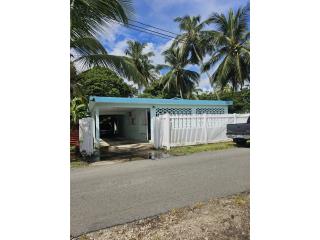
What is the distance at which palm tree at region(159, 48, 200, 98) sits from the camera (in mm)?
28956

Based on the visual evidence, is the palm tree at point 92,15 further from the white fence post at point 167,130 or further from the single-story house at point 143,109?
the single-story house at point 143,109

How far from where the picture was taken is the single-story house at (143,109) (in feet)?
46.6

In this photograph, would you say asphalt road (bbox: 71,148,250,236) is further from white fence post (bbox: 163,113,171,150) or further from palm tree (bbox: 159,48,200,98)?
palm tree (bbox: 159,48,200,98)

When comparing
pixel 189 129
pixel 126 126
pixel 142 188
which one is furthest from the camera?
pixel 126 126

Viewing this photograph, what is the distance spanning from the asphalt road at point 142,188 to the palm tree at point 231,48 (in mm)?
15642

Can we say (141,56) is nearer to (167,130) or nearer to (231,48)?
(231,48)

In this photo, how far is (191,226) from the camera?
3238mm

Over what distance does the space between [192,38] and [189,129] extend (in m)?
14.9

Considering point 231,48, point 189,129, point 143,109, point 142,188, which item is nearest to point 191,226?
point 142,188

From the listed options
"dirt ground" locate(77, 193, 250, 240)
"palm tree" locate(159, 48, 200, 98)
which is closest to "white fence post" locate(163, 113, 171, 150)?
"dirt ground" locate(77, 193, 250, 240)

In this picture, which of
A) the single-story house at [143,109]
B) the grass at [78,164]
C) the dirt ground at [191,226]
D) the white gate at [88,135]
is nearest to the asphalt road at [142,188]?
the dirt ground at [191,226]
